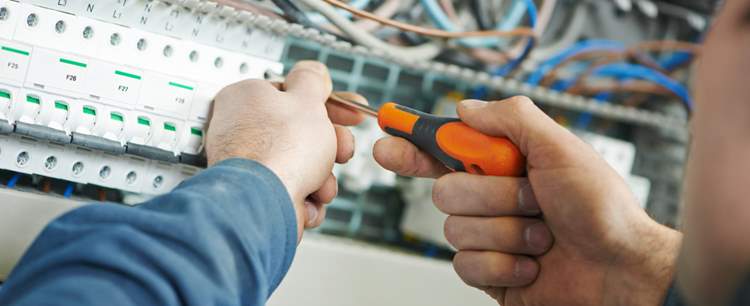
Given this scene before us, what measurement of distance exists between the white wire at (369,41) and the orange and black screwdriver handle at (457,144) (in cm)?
20

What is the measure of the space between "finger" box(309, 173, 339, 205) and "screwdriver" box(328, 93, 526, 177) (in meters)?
0.11

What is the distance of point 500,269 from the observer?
86 centimetres

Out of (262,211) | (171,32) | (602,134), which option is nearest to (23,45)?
(171,32)

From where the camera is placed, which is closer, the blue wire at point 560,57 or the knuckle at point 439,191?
the knuckle at point 439,191

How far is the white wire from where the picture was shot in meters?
0.96

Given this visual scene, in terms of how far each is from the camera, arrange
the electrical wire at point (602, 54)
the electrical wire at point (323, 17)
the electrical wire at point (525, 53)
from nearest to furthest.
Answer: the electrical wire at point (323, 17) < the electrical wire at point (525, 53) < the electrical wire at point (602, 54)

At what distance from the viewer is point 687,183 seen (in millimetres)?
484

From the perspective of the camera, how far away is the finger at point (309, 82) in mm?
872

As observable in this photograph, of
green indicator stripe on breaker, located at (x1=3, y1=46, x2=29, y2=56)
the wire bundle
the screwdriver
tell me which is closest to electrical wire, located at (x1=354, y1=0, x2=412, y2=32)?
the wire bundle

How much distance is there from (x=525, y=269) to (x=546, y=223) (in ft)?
0.23

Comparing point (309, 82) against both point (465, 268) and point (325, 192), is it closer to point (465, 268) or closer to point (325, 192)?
point (325, 192)

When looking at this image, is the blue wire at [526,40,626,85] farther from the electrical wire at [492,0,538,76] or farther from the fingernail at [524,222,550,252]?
the fingernail at [524,222,550,252]

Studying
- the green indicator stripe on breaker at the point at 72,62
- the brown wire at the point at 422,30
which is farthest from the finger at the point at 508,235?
the green indicator stripe on breaker at the point at 72,62

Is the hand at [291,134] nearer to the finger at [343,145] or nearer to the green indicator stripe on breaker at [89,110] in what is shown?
the finger at [343,145]
